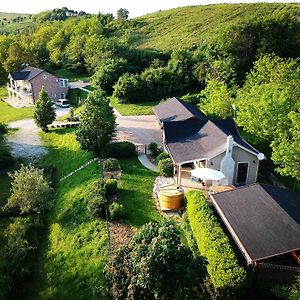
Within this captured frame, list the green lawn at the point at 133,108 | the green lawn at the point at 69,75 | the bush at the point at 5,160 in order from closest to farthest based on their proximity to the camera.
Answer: the bush at the point at 5,160 < the green lawn at the point at 133,108 < the green lawn at the point at 69,75

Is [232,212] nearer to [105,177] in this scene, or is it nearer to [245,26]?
[105,177]

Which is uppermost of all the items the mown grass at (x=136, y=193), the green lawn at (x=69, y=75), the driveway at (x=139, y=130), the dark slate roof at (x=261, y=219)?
the dark slate roof at (x=261, y=219)

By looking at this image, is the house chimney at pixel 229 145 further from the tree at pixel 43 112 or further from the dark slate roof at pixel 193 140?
the tree at pixel 43 112

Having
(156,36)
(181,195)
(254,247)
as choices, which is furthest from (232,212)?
(156,36)

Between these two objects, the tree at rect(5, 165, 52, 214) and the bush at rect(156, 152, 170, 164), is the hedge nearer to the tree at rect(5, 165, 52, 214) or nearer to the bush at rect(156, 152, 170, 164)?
the bush at rect(156, 152, 170, 164)

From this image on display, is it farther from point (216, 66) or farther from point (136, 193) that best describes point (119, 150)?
point (216, 66)

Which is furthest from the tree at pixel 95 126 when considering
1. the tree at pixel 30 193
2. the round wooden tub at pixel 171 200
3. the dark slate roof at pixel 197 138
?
the round wooden tub at pixel 171 200
